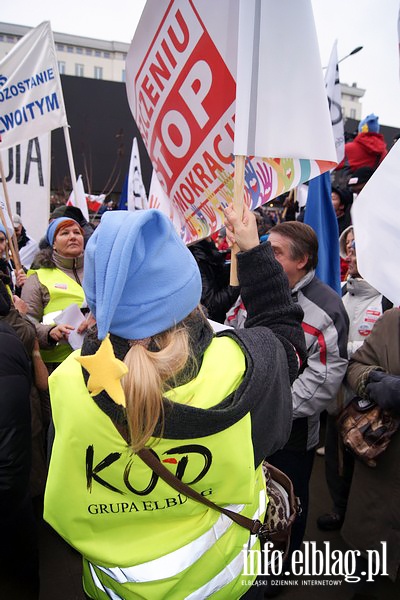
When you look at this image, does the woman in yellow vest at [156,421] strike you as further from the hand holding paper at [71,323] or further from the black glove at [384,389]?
the hand holding paper at [71,323]

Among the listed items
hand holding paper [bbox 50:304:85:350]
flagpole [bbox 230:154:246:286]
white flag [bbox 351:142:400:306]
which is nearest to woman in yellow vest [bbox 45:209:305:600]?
flagpole [bbox 230:154:246:286]

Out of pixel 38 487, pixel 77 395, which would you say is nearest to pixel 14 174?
pixel 38 487

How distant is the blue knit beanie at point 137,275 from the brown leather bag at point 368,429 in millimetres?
1495

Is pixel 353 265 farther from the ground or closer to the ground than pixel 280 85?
closer to the ground

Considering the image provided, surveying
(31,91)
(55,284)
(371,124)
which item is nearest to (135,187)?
(31,91)

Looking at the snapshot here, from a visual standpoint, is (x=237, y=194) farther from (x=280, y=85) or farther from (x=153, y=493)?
(x=153, y=493)

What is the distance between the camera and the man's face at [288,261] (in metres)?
2.23

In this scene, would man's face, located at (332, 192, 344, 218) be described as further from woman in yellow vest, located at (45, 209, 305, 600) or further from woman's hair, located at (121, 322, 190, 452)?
woman's hair, located at (121, 322, 190, 452)

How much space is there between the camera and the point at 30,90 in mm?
3789

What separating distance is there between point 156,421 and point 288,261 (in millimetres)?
1467

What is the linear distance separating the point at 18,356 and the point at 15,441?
0.31 metres

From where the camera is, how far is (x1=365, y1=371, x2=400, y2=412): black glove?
197cm

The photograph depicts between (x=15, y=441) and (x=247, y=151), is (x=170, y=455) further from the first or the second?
(x=247, y=151)

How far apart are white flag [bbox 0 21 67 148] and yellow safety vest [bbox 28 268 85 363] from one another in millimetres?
1349
